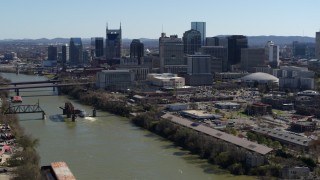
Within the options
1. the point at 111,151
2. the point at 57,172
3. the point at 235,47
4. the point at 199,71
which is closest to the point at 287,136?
the point at 111,151

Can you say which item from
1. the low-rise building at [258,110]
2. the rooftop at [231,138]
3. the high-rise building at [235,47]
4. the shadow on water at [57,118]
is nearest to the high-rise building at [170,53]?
the high-rise building at [235,47]

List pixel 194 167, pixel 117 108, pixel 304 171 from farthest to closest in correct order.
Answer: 1. pixel 117 108
2. pixel 194 167
3. pixel 304 171

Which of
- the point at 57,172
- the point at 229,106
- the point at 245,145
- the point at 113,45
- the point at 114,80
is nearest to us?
the point at 57,172

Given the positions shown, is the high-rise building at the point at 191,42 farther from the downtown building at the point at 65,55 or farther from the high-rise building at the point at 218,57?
the downtown building at the point at 65,55

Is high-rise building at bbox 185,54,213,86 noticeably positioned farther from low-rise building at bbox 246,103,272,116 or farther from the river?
the river

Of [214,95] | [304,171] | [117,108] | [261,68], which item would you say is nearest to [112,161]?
[304,171]

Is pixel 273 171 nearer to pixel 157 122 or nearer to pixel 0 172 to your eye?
pixel 0 172

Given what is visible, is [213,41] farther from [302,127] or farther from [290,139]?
[290,139]
